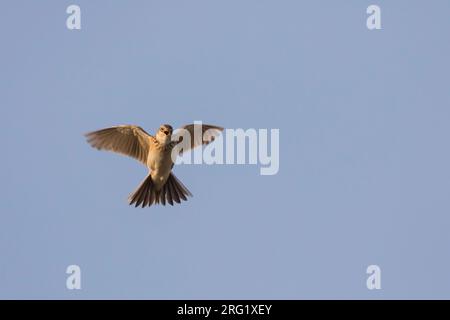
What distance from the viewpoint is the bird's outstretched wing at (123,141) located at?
59.9 ft

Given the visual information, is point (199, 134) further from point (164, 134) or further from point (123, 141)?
point (123, 141)

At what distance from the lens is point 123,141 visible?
60.5 ft

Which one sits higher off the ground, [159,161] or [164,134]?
[164,134]

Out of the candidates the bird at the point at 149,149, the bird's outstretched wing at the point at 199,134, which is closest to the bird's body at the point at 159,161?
the bird at the point at 149,149

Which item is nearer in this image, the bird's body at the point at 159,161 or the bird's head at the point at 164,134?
the bird's head at the point at 164,134

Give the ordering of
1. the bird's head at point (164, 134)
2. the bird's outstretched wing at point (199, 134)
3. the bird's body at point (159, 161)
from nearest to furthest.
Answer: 1. the bird's head at point (164, 134)
2. the bird's body at point (159, 161)
3. the bird's outstretched wing at point (199, 134)

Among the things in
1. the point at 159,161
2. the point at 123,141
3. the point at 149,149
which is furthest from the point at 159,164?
the point at 123,141

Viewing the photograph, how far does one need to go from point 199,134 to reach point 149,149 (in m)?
0.82

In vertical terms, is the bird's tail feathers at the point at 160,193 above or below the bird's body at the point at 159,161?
below

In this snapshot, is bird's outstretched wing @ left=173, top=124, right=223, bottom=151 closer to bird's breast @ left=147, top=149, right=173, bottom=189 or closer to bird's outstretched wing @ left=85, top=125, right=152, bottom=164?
bird's breast @ left=147, top=149, right=173, bottom=189

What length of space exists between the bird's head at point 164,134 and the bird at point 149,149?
0.90 feet

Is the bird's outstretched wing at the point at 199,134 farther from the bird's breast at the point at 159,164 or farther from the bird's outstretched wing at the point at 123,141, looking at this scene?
the bird's outstretched wing at the point at 123,141

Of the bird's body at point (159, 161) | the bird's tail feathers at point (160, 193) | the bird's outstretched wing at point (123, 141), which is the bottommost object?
the bird's tail feathers at point (160, 193)

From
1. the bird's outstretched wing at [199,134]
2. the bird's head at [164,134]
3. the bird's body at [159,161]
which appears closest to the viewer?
the bird's head at [164,134]
